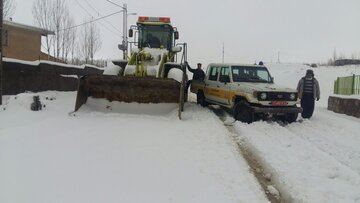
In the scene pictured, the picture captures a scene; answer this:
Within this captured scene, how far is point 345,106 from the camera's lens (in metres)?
15.8

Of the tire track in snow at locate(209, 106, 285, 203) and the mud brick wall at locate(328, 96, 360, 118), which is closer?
the tire track in snow at locate(209, 106, 285, 203)

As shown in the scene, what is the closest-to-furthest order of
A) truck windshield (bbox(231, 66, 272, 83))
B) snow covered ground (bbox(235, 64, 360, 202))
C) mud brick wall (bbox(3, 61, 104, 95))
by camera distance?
snow covered ground (bbox(235, 64, 360, 202))
truck windshield (bbox(231, 66, 272, 83))
mud brick wall (bbox(3, 61, 104, 95))

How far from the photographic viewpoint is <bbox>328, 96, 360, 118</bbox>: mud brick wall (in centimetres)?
1470

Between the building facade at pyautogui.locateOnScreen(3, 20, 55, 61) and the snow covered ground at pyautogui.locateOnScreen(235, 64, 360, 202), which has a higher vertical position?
the building facade at pyautogui.locateOnScreen(3, 20, 55, 61)

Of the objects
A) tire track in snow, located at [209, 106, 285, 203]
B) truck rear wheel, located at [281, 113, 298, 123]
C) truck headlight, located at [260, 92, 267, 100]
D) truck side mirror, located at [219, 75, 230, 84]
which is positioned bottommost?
tire track in snow, located at [209, 106, 285, 203]

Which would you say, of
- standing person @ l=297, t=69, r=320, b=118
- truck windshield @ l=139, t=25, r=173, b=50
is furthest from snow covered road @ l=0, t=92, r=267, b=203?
truck windshield @ l=139, t=25, r=173, b=50

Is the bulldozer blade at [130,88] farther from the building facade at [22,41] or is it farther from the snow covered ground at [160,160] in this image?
the building facade at [22,41]

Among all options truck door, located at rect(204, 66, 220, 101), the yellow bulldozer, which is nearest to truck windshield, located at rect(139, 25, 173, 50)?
the yellow bulldozer

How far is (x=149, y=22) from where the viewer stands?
15.6 metres

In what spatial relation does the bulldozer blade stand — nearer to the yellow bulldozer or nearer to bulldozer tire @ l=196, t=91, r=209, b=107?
the yellow bulldozer

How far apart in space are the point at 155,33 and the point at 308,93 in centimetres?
625

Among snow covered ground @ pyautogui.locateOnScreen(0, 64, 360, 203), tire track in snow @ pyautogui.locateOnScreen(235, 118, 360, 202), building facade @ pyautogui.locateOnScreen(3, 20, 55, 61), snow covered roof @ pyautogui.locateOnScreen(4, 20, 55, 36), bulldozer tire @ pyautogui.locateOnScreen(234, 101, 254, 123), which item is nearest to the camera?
snow covered ground @ pyautogui.locateOnScreen(0, 64, 360, 203)

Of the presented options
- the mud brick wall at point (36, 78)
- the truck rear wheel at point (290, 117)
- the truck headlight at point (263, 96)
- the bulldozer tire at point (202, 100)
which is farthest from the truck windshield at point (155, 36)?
the truck rear wheel at point (290, 117)

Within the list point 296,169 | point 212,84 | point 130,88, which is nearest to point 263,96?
point 212,84
